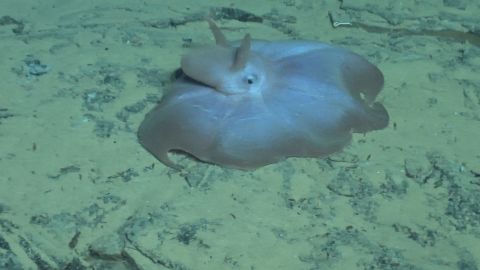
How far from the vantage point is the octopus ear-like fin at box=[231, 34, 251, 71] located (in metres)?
3.69

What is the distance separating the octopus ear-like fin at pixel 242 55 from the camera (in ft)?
12.1

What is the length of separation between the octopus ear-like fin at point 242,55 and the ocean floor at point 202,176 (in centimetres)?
58

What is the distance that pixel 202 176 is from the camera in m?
3.48

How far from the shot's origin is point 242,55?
3707 millimetres

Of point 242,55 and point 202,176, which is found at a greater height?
point 242,55

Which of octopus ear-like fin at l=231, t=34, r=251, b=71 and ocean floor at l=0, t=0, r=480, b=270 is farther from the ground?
octopus ear-like fin at l=231, t=34, r=251, b=71

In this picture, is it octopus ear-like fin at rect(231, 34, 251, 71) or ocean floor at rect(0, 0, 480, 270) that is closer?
ocean floor at rect(0, 0, 480, 270)

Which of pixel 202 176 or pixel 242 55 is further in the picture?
pixel 242 55

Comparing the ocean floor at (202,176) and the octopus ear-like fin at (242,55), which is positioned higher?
the octopus ear-like fin at (242,55)

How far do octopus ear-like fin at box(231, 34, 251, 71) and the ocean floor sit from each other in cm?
58

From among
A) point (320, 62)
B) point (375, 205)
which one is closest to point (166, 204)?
point (375, 205)

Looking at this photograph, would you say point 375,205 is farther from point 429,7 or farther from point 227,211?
point 429,7

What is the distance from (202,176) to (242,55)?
27.2 inches

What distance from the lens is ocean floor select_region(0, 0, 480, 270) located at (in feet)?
10.1
